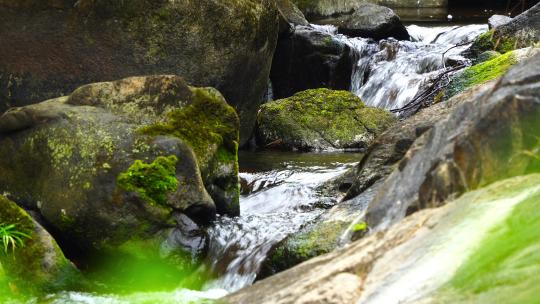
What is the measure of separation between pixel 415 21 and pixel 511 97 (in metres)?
18.0

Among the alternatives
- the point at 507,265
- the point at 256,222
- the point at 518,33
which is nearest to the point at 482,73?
the point at 518,33

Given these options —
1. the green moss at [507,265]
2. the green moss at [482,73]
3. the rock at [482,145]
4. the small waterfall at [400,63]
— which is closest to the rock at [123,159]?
the rock at [482,145]

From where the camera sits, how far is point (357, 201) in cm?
500

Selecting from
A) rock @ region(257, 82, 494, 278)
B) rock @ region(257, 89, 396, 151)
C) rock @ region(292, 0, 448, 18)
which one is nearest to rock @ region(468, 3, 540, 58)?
rock @ region(257, 89, 396, 151)

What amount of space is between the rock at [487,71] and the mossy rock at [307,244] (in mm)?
3873

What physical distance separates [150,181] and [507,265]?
3838 millimetres

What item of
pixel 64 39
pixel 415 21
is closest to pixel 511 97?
pixel 64 39

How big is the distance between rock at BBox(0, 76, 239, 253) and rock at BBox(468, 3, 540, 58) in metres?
5.64

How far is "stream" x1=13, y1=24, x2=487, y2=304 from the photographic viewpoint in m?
5.41

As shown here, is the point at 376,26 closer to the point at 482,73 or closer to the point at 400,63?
the point at 400,63

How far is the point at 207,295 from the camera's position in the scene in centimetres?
529

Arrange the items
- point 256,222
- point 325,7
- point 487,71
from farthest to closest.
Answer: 1. point 325,7
2. point 487,71
3. point 256,222

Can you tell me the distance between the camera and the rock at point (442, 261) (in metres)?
2.20

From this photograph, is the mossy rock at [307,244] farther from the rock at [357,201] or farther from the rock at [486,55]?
the rock at [486,55]
